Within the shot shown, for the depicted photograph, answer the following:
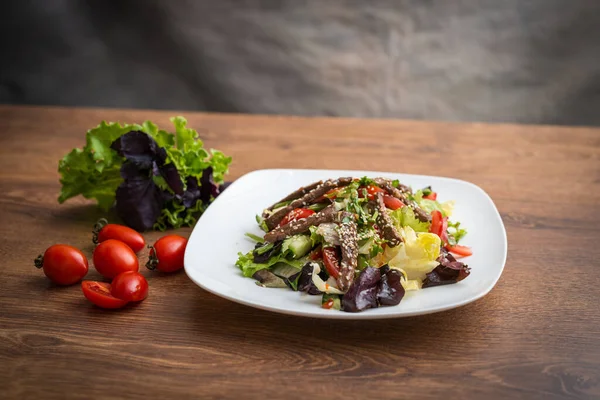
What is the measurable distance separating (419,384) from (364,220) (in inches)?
25.8

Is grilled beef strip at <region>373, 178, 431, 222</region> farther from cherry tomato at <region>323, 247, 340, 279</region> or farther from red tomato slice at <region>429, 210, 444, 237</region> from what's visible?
cherry tomato at <region>323, 247, 340, 279</region>

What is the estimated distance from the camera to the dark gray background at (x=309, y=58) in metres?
6.14

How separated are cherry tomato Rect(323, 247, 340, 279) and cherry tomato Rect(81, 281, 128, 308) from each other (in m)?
0.65

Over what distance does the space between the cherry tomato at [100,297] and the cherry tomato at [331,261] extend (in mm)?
654

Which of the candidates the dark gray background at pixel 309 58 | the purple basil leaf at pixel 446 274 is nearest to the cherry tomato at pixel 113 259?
the purple basil leaf at pixel 446 274

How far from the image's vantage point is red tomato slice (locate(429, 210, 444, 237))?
2619 millimetres

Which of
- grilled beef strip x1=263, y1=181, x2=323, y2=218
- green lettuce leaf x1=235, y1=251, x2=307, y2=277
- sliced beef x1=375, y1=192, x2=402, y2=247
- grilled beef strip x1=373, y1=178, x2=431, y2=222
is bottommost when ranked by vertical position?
green lettuce leaf x1=235, y1=251, x2=307, y2=277

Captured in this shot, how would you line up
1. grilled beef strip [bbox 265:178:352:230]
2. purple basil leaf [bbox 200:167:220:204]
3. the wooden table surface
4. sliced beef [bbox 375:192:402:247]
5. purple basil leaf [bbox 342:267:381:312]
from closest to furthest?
the wooden table surface → purple basil leaf [bbox 342:267:381:312] → sliced beef [bbox 375:192:402:247] → grilled beef strip [bbox 265:178:352:230] → purple basil leaf [bbox 200:167:220:204]

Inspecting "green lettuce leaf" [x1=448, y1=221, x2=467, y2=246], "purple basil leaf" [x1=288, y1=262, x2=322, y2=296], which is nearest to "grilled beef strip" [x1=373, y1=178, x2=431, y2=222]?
"green lettuce leaf" [x1=448, y1=221, x2=467, y2=246]

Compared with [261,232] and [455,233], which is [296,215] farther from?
[455,233]

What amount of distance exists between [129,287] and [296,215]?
650 millimetres

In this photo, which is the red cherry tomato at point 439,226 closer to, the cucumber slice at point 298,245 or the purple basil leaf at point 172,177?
the cucumber slice at point 298,245

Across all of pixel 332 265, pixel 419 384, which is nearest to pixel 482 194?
pixel 332 265

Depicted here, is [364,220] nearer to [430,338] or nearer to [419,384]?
[430,338]
